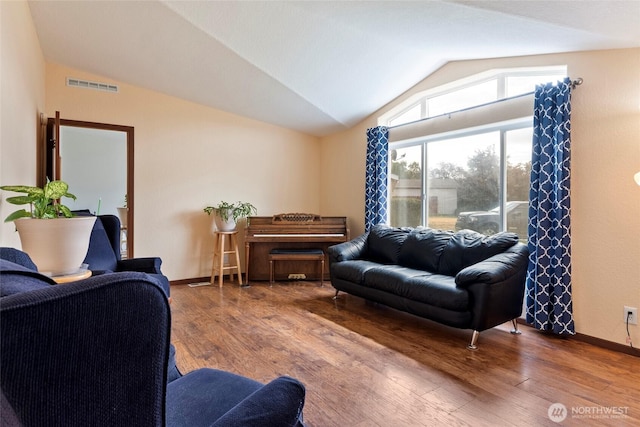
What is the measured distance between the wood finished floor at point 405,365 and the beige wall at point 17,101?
5.50 ft

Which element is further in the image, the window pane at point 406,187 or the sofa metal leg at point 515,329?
the window pane at point 406,187

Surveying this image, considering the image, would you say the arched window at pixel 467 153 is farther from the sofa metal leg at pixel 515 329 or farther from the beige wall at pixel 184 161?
the beige wall at pixel 184 161

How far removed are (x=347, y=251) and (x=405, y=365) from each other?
182 cm

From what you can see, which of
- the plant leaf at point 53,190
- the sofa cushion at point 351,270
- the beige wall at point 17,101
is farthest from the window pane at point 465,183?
the beige wall at point 17,101

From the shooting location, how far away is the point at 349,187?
5441mm

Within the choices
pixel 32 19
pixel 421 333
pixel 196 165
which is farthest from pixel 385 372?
pixel 32 19

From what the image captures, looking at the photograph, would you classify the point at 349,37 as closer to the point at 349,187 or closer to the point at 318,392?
the point at 349,187

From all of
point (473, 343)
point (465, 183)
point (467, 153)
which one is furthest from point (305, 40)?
point (473, 343)

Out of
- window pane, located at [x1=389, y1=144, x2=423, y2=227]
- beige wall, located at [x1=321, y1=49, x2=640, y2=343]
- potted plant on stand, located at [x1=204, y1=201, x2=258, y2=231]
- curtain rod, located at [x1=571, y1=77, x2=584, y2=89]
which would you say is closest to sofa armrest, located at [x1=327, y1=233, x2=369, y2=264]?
window pane, located at [x1=389, y1=144, x2=423, y2=227]

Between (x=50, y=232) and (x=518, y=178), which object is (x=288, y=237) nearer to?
(x=518, y=178)

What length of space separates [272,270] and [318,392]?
2.98m

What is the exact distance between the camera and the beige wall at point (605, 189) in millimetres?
2629

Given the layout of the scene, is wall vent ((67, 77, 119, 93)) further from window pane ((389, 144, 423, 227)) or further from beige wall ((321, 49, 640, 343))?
beige wall ((321, 49, 640, 343))

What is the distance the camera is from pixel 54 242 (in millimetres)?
1449
